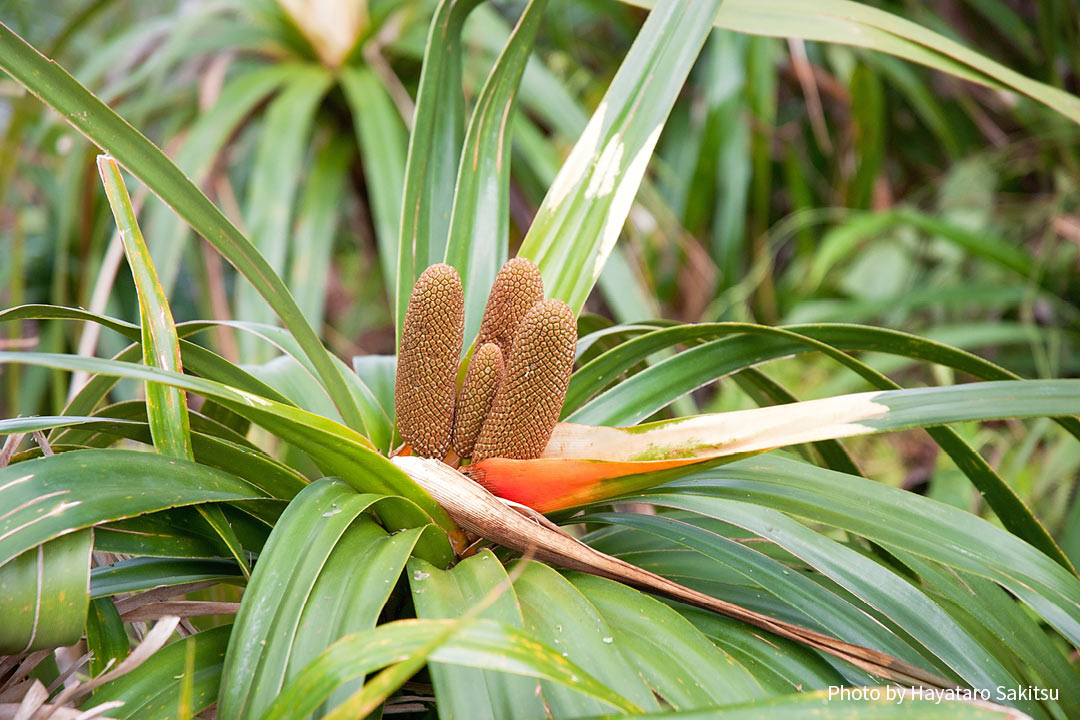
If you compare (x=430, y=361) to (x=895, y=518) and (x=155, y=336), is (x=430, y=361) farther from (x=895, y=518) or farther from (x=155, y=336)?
(x=895, y=518)

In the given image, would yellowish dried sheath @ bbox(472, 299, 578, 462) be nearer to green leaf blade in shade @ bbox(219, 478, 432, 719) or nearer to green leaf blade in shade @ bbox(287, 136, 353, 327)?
green leaf blade in shade @ bbox(219, 478, 432, 719)

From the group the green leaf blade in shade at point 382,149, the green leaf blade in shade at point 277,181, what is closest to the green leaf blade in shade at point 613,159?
the green leaf blade in shade at point 382,149

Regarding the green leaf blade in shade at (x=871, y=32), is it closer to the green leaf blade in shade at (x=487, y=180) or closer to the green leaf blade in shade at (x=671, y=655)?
the green leaf blade in shade at (x=487, y=180)

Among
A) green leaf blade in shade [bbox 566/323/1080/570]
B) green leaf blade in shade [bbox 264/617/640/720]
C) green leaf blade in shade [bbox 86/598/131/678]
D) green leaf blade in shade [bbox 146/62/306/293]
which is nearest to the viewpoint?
green leaf blade in shade [bbox 264/617/640/720]

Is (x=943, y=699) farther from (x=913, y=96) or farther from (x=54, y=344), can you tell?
(x=913, y=96)

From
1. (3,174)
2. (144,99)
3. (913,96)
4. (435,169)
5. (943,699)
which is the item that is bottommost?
(943,699)

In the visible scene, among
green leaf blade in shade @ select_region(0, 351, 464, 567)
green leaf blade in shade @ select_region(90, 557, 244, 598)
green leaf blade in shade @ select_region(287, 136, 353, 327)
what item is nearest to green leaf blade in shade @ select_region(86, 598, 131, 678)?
green leaf blade in shade @ select_region(90, 557, 244, 598)

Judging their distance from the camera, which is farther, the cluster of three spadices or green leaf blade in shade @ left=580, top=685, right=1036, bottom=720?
the cluster of three spadices

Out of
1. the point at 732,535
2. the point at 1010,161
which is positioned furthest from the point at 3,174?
the point at 1010,161

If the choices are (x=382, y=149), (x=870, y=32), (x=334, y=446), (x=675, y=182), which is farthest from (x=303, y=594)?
(x=675, y=182)
